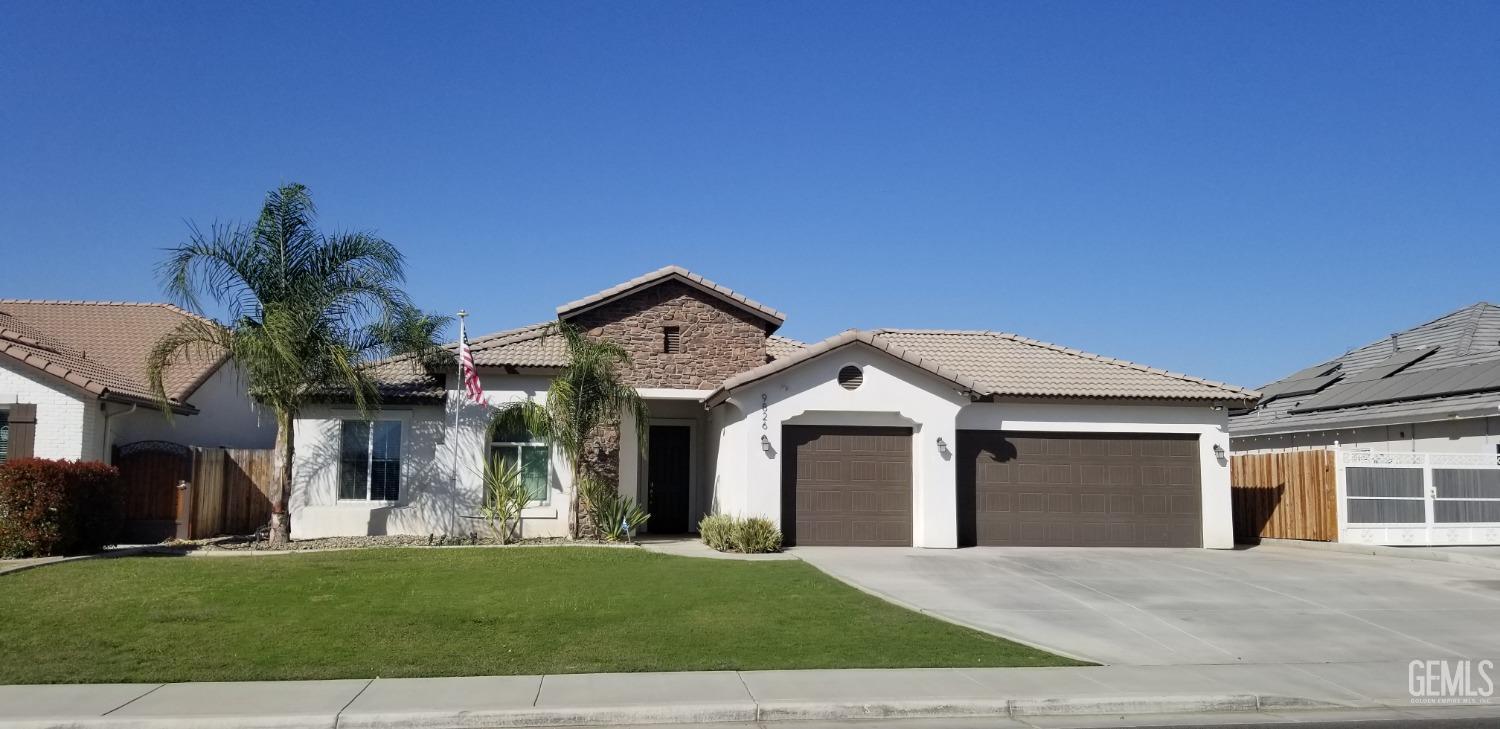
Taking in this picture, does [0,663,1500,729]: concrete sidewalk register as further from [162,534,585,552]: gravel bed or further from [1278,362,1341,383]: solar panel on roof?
[1278,362,1341,383]: solar panel on roof

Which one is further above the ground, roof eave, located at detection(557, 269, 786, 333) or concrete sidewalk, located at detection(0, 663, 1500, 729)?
roof eave, located at detection(557, 269, 786, 333)

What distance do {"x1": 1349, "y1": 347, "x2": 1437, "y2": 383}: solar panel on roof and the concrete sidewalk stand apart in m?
20.7

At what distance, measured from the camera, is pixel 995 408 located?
2100 cm

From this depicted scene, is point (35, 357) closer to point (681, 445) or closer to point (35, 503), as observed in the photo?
point (35, 503)

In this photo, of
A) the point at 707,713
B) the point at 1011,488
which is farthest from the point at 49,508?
the point at 1011,488

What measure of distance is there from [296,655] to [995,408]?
13.9m

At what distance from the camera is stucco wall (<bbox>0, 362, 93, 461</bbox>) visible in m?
19.6

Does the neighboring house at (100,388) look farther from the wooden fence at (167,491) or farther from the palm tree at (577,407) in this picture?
the palm tree at (577,407)

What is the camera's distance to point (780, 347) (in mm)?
25719

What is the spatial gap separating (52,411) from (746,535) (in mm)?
12692

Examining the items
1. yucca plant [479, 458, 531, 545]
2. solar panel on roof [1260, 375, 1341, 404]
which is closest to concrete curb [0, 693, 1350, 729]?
yucca plant [479, 458, 531, 545]

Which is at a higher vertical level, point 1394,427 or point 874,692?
point 1394,427

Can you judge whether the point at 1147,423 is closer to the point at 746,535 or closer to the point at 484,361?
the point at 746,535

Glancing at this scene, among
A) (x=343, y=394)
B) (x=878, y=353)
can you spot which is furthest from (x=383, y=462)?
(x=878, y=353)
